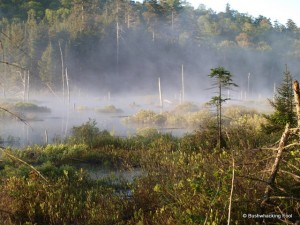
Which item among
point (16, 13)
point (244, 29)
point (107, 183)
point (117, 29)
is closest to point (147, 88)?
point (117, 29)

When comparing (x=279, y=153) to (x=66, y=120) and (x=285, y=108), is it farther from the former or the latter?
(x=66, y=120)

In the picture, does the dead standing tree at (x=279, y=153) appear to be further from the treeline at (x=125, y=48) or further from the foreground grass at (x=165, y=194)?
the treeline at (x=125, y=48)

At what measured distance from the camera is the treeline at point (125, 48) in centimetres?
6450

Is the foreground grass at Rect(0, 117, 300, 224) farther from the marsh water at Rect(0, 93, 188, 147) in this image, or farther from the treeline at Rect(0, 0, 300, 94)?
the treeline at Rect(0, 0, 300, 94)

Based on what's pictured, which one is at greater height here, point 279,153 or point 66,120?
point 279,153

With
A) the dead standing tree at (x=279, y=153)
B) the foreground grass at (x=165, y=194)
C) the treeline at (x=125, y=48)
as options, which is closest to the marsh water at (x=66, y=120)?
the foreground grass at (x=165, y=194)

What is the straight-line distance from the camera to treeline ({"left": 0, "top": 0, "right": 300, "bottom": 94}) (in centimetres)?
6450

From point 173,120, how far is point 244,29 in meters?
89.3

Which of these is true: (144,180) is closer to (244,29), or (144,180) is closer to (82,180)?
(82,180)

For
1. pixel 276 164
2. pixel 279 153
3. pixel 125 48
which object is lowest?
pixel 276 164

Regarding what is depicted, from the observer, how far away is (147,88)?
74750 millimetres

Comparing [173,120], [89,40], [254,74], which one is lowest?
[173,120]

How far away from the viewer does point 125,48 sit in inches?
3125

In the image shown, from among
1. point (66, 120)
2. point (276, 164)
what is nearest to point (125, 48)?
point (66, 120)
